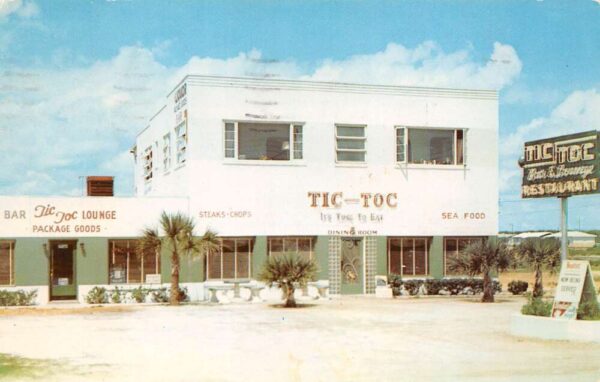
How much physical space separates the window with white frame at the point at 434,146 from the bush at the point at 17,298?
14.1 metres

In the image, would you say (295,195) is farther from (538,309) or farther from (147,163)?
(538,309)

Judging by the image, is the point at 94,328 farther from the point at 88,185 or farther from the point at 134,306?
the point at 88,185

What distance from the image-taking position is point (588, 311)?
17.4 meters

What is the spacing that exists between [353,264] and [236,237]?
15.2ft

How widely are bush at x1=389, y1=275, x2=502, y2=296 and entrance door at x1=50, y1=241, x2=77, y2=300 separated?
1143 cm

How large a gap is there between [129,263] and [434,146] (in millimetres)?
12575

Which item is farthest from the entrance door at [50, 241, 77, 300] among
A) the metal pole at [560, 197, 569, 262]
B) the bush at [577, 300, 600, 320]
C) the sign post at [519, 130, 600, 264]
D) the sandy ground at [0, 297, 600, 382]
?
the bush at [577, 300, 600, 320]

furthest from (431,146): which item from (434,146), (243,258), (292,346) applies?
(292,346)

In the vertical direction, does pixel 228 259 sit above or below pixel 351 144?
below

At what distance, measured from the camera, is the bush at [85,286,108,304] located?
87.2ft

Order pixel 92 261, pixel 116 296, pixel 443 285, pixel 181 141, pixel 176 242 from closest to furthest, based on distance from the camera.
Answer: pixel 176 242 < pixel 116 296 < pixel 92 261 < pixel 181 141 < pixel 443 285

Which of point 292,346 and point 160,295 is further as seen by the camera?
point 160,295

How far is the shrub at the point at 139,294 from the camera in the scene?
2686 centimetres

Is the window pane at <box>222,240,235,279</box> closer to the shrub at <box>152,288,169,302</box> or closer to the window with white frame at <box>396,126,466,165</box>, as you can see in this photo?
the shrub at <box>152,288,169,302</box>
